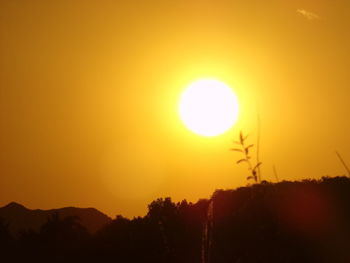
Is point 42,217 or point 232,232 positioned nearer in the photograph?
point 232,232

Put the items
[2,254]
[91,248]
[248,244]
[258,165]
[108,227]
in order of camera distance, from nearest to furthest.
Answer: [258,165]
[248,244]
[91,248]
[108,227]
[2,254]

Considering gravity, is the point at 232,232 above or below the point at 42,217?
below

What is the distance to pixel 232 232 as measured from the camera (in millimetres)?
39312

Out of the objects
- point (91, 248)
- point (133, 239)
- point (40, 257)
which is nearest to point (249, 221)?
point (133, 239)

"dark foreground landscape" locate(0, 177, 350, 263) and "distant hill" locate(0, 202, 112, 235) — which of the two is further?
"distant hill" locate(0, 202, 112, 235)

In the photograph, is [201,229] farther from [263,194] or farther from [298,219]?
[298,219]

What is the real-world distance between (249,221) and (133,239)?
13.6 m

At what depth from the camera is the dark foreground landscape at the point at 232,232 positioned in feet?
110

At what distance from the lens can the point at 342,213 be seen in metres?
38.5

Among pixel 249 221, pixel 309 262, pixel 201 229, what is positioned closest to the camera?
pixel 309 262

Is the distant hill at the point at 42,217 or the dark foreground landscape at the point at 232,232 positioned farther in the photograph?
the distant hill at the point at 42,217

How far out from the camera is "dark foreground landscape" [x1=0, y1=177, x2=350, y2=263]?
3363 centimetres

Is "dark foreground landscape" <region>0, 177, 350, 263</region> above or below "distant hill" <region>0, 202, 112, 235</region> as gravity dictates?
below

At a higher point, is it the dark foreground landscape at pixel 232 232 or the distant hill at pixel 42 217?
the distant hill at pixel 42 217
